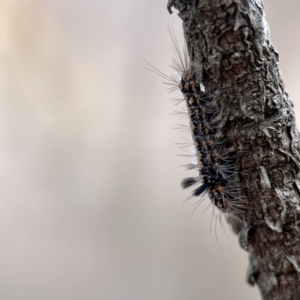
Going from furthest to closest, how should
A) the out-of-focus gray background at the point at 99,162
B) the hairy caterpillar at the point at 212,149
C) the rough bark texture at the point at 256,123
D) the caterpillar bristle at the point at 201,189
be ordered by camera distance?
the out-of-focus gray background at the point at 99,162 < the caterpillar bristle at the point at 201,189 < the hairy caterpillar at the point at 212,149 < the rough bark texture at the point at 256,123

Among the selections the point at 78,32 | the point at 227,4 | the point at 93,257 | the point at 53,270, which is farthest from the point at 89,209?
the point at 227,4

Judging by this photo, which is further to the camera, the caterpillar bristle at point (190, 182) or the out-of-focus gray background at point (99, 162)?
the out-of-focus gray background at point (99, 162)

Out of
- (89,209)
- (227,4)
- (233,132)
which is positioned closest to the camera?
(227,4)

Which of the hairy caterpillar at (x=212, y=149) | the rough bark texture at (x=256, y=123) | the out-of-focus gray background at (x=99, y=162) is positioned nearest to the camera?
the rough bark texture at (x=256, y=123)

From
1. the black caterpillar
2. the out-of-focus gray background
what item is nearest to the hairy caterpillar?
the black caterpillar

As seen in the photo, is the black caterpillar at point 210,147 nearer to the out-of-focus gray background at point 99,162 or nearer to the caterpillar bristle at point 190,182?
the caterpillar bristle at point 190,182

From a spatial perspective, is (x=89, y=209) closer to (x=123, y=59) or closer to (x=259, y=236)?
(x=123, y=59)

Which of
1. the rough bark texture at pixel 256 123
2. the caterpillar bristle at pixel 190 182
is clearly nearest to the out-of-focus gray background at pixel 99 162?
the caterpillar bristle at pixel 190 182

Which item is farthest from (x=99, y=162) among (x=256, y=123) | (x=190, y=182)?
(x=256, y=123)

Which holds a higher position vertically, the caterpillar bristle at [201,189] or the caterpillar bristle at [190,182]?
the caterpillar bristle at [190,182]
